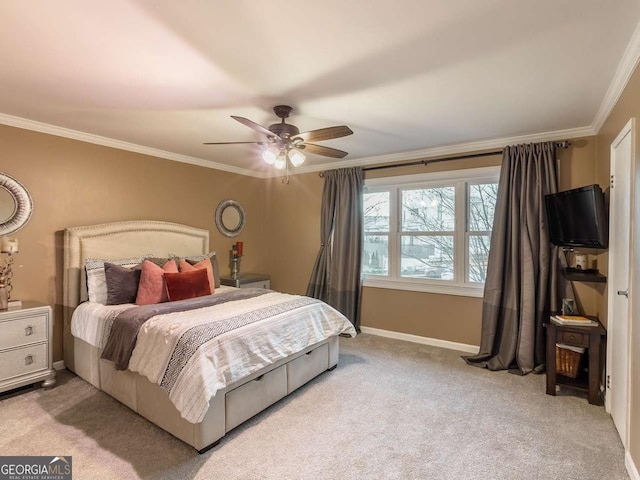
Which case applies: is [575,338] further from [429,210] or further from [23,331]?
[23,331]

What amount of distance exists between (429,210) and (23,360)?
445 cm

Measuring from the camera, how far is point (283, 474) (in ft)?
6.42

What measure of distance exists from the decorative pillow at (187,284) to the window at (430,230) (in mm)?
2227

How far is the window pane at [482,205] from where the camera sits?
3928mm

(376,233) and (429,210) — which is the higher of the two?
(429,210)

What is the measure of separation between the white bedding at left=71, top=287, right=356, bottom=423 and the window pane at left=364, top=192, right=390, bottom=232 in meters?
1.83

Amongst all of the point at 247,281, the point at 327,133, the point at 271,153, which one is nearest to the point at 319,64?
the point at 327,133

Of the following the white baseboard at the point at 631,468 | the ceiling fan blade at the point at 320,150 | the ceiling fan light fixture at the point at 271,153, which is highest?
the ceiling fan blade at the point at 320,150

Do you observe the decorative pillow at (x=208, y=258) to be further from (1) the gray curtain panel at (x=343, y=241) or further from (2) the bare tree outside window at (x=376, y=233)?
(2) the bare tree outside window at (x=376, y=233)

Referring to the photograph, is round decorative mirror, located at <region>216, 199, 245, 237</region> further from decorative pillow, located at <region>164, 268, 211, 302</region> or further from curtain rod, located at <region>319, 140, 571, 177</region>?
curtain rod, located at <region>319, 140, 571, 177</region>

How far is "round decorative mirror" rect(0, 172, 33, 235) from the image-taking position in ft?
10.0

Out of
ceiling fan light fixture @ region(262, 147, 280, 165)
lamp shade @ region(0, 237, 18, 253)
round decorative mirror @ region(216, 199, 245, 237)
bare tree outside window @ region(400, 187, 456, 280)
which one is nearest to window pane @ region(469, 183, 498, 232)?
bare tree outside window @ region(400, 187, 456, 280)

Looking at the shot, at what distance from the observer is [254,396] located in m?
2.51

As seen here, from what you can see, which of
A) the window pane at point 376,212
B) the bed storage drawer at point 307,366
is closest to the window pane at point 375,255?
the window pane at point 376,212
